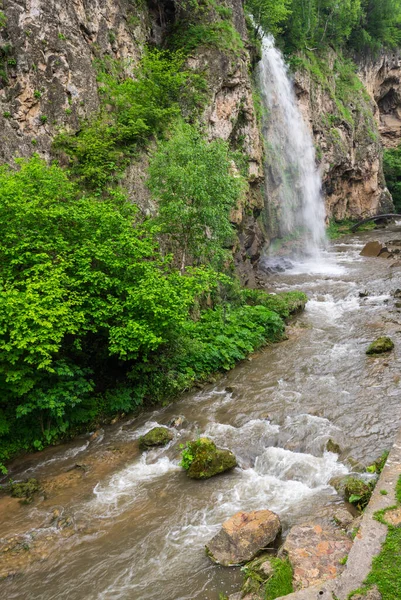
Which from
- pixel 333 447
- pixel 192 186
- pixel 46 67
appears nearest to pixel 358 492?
pixel 333 447

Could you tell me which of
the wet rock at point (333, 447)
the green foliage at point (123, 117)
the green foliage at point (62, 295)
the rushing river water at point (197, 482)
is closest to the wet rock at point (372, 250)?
the rushing river water at point (197, 482)

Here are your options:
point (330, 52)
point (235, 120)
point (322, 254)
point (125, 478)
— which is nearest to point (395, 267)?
point (322, 254)

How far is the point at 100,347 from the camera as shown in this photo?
10211 millimetres

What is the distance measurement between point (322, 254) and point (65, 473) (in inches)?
1032

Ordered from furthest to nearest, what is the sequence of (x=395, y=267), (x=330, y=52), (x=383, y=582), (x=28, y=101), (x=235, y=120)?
(x=330, y=52) < (x=395, y=267) < (x=235, y=120) < (x=28, y=101) < (x=383, y=582)

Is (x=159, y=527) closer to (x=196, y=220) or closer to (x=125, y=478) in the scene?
(x=125, y=478)

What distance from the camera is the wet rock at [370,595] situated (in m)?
3.84

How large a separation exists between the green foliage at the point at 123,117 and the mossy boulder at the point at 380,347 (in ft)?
32.0

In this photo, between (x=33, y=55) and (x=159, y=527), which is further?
(x=33, y=55)

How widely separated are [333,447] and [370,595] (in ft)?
13.7

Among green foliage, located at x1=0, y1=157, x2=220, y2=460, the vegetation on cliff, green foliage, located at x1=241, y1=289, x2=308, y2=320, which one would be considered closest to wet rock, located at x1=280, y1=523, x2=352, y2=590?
green foliage, located at x1=0, y1=157, x2=220, y2=460

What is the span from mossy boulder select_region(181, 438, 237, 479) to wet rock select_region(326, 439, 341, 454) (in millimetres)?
1880

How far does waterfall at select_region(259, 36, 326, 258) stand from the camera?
28.9 m

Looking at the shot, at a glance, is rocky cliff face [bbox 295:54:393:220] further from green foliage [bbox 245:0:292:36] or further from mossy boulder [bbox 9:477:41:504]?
mossy boulder [bbox 9:477:41:504]
